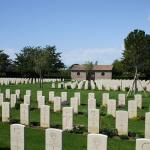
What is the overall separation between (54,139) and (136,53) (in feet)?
206

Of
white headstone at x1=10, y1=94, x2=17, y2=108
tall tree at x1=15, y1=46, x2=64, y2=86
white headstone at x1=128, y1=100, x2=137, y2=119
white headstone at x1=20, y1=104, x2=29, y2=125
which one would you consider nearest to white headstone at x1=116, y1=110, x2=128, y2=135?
white headstone at x1=20, y1=104, x2=29, y2=125

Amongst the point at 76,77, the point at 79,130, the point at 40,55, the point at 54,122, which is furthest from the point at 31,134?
the point at 76,77

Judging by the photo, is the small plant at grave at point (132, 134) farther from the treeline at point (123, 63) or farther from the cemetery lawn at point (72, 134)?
the treeline at point (123, 63)

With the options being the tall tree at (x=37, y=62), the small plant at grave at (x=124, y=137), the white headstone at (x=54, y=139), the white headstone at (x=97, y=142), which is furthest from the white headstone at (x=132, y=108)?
the tall tree at (x=37, y=62)

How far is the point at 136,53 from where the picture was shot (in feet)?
231

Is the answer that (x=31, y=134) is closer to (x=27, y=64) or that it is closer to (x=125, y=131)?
(x=125, y=131)

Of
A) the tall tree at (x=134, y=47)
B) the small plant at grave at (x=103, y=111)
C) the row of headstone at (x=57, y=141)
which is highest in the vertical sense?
the tall tree at (x=134, y=47)

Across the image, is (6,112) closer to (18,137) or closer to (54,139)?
(18,137)

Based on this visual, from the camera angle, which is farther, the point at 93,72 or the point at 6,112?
the point at 93,72

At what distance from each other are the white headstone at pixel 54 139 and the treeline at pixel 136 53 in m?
59.6

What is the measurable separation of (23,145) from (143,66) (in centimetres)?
6037

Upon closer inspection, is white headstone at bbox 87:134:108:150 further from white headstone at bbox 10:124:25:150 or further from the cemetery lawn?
the cemetery lawn

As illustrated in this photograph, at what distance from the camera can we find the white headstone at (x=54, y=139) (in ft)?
28.4

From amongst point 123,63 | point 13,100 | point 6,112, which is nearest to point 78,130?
point 6,112
